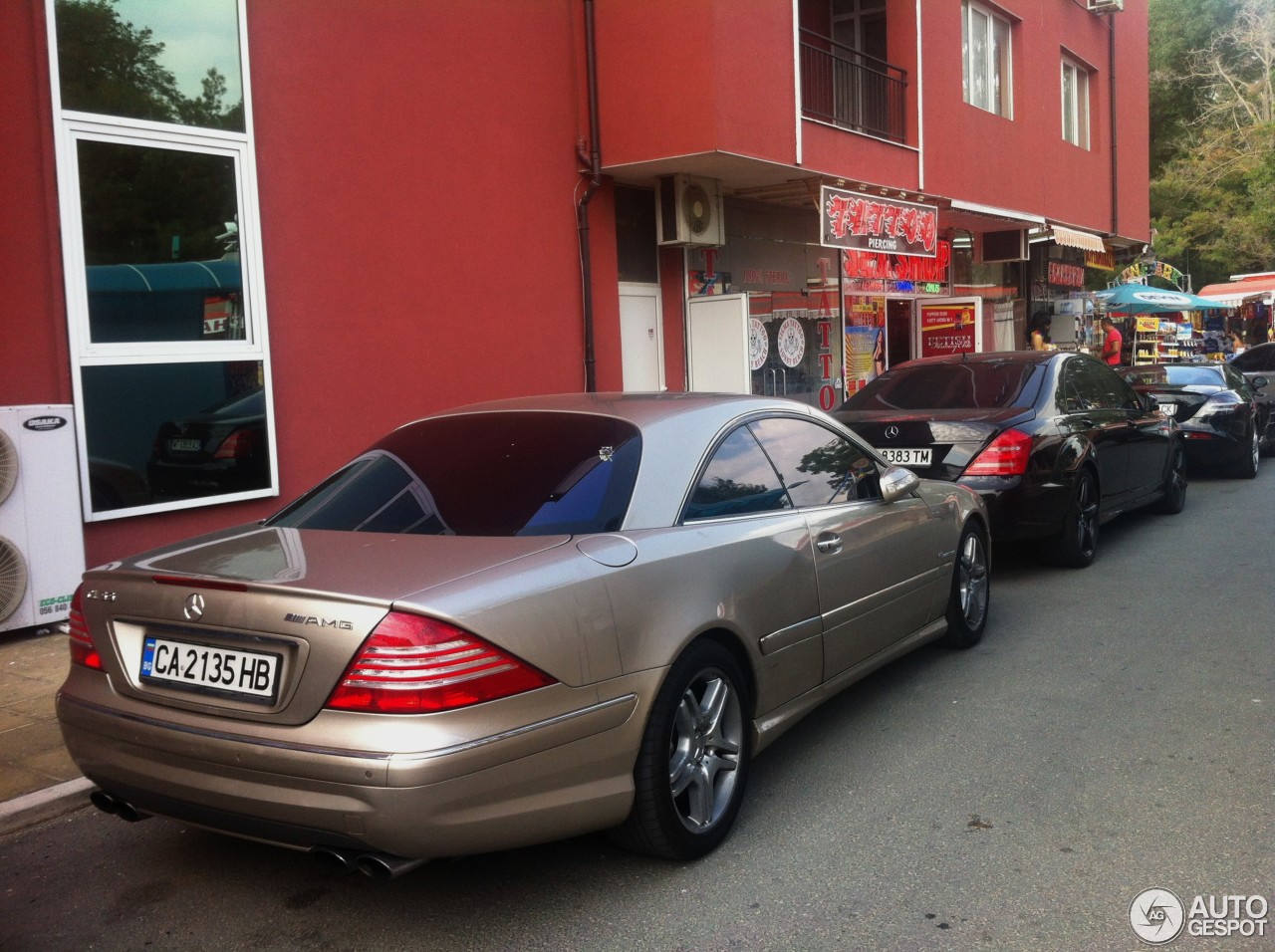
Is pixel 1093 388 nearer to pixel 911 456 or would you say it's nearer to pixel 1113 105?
pixel 911 456

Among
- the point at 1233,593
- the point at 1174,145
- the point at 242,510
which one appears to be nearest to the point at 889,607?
the point at 1233,593

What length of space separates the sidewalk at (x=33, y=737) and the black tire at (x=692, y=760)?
7.47 ft

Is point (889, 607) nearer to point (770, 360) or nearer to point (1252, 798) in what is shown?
point (1252, 798)

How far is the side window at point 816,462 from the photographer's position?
4605 mm

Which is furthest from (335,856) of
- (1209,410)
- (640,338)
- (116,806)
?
(1209,410)

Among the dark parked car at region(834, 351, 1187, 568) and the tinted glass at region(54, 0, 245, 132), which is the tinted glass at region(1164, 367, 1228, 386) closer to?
the dark parked car at region(834, 351, 1187, 568)

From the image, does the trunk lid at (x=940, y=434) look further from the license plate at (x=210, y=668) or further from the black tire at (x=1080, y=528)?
the license plate at (x=210, y=668)

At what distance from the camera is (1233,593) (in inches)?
284

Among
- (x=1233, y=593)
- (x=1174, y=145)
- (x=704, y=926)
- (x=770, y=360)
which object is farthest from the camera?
(x=1174, y=145)

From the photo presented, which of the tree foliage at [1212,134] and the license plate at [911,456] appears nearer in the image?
the license plate at [911,456]

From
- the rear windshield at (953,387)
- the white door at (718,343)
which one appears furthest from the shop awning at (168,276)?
the white door at (718,343)

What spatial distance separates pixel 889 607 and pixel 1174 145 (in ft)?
164

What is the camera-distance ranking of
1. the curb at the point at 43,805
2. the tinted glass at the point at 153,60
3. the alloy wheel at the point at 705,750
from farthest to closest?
the tinted glass at the point at 153,60 < the curb at the point at 43,805 < the alloy wheel at the point at 705,750

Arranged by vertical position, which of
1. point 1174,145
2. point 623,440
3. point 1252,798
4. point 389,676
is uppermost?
point 1174,145
